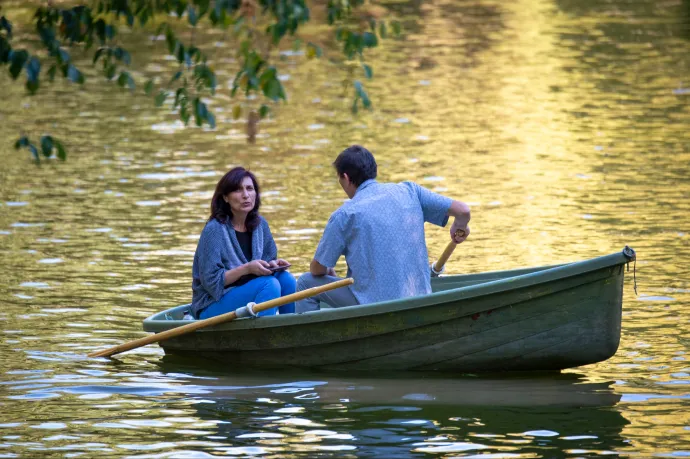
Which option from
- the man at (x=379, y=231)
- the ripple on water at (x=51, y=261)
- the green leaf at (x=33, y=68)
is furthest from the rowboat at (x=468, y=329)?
the ripple on water at (x=51, y=261)

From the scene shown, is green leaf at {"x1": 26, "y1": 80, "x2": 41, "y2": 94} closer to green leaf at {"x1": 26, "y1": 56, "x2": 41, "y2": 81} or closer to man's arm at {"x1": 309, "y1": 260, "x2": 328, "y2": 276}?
green leaf at {"x1": 26, "y1": 56, "x2": 41, "y2": 81}

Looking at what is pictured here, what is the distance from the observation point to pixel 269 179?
15398 mm

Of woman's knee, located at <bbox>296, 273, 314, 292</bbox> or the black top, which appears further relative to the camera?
the black top

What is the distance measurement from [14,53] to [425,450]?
2847mm

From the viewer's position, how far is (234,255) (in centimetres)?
852

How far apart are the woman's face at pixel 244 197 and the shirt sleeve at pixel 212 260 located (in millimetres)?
176

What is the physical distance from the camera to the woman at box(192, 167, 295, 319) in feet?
27.6

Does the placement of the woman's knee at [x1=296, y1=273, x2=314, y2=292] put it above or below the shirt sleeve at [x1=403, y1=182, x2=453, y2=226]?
below

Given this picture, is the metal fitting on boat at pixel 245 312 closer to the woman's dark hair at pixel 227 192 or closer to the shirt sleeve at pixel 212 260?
the shirt sleeve at pixel 212 260

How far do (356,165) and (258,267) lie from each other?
881 mm

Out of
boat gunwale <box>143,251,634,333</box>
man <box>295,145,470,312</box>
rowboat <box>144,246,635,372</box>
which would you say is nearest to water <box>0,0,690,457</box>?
rowboat <box>144,246,635,372</box>

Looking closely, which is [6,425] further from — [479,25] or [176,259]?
[479,25]

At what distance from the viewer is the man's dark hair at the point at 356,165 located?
26.4 feet

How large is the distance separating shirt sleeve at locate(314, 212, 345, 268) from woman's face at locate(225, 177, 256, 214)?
1.91 ft
